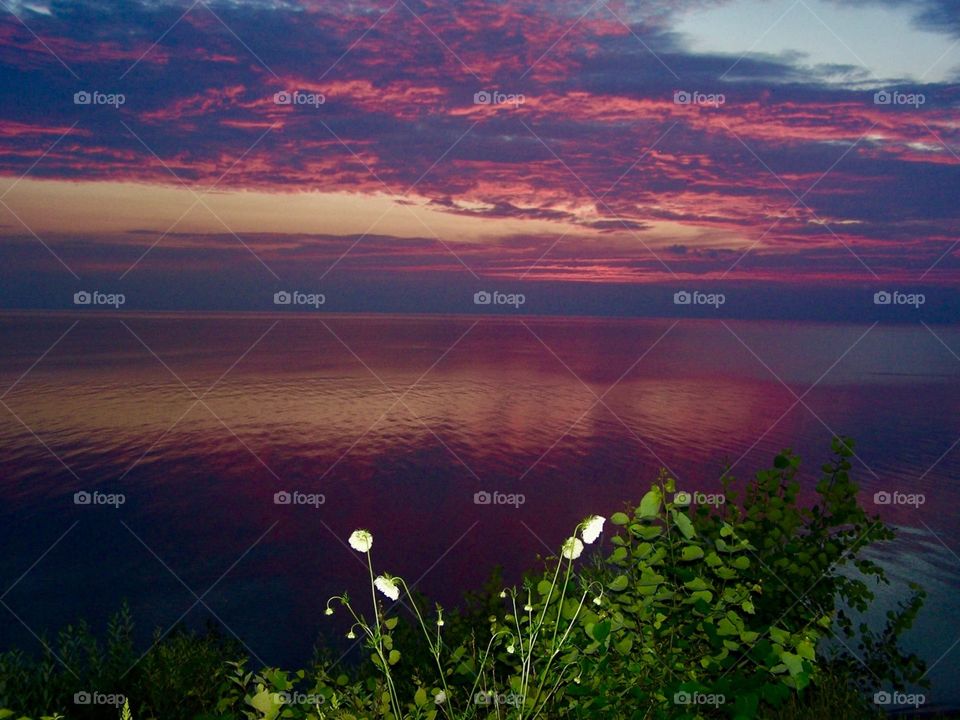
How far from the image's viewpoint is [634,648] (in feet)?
13.0

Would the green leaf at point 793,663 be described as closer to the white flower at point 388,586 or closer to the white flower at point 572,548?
the white flower at point 572,548

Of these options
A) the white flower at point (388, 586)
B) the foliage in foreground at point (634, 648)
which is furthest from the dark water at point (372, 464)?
the white flower at point (388, 586)

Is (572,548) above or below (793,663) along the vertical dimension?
above

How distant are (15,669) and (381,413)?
15.6 meters

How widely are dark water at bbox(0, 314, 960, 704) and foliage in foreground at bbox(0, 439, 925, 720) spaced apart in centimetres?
119

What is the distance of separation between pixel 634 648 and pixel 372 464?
12.3 m

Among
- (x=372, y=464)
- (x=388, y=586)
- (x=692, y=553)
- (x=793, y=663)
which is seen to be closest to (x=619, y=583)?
(x=692, y=553)

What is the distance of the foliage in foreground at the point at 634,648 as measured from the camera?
3.48 meters

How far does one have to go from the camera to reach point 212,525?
1305 centimetres

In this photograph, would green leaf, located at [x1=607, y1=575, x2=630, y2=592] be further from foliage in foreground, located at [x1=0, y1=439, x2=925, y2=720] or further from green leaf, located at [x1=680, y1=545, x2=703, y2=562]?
green leaf, located at [x1=680, y1=545, x2=703, y2=562]

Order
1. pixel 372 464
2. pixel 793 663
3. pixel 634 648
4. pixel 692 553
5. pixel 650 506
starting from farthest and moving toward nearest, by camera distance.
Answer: pixel 372 464, pixel 634 648, pixel 692 553, pixel 650 506, pixel 793 663

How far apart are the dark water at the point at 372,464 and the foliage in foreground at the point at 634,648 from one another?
3.91 ft

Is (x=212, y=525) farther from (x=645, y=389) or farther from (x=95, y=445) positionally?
(x=645, y=389)

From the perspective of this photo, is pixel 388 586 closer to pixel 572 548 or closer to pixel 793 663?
pixel 572 548
